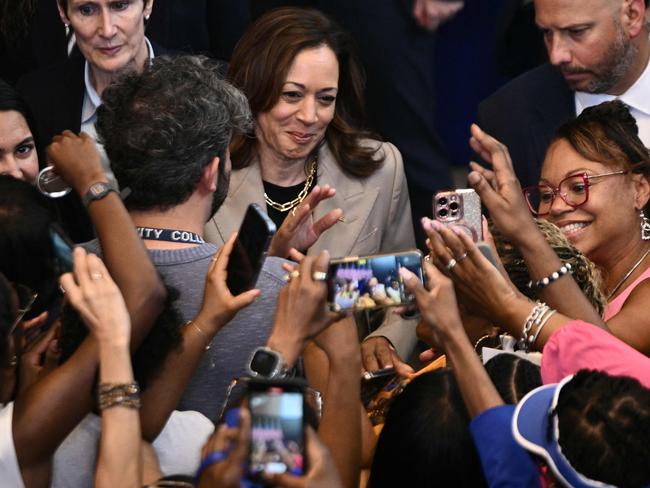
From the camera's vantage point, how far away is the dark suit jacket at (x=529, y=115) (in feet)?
14.7

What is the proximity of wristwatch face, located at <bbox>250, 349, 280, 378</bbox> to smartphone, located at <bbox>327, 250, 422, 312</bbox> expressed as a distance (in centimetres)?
16

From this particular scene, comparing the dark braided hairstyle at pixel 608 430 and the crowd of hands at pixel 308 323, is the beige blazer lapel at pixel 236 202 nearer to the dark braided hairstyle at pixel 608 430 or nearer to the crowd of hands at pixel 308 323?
the crowd of hands at pixel 308 323

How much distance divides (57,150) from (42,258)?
0.87 feet

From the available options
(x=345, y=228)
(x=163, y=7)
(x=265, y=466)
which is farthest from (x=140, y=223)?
(x=163, y=7)

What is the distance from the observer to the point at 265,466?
2.08 m

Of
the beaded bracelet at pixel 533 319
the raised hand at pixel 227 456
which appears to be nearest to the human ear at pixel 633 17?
the beaded bracelet at pixel 533 319

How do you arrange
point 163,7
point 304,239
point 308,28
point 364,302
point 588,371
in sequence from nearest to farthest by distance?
point 588,371, point 364,302, point 304,239, point 308,28, point 163,7

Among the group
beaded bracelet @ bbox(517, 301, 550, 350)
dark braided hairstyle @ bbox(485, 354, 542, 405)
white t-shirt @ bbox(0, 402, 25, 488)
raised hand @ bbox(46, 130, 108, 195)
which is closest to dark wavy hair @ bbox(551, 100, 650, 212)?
beaded bracelet @ bbox(517, 301, 550, 350)

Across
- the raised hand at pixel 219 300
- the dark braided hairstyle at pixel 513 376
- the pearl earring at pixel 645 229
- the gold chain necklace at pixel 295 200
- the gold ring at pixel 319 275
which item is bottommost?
the gold chain necklace at pixel 295 200

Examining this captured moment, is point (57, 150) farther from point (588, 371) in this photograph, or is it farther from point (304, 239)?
point (588, 371)

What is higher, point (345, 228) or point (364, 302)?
point (364, 302)

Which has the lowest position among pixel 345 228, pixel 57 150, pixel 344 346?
pixel 345 228

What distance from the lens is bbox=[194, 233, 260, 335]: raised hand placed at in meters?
2.59

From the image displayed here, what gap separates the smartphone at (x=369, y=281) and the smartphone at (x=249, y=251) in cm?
15
